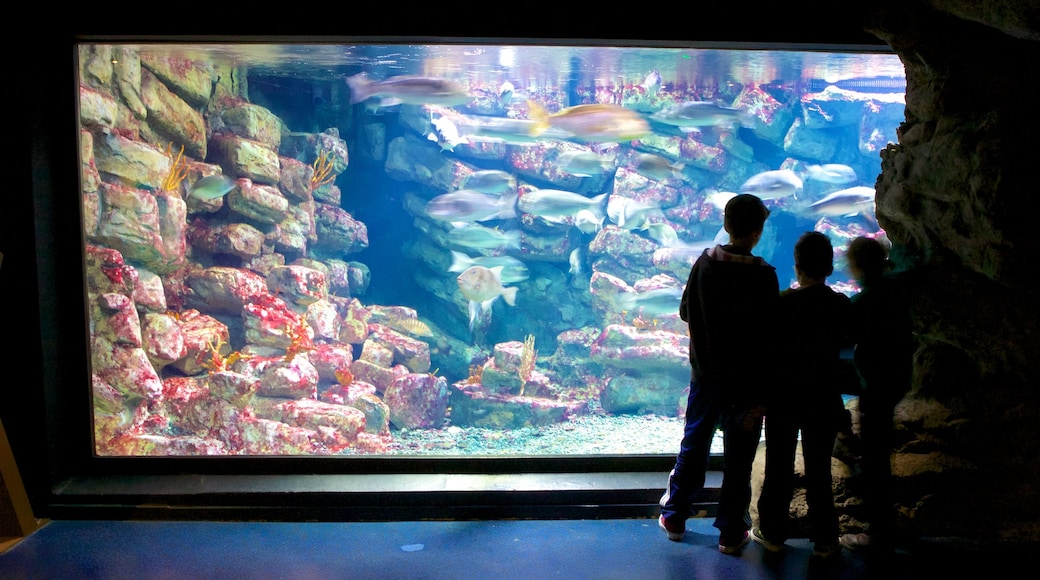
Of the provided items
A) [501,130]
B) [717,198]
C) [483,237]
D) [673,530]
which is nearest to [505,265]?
[483,237]

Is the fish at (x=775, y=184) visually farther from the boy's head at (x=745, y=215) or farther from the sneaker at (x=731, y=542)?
the sneaker at (x=731, y=542)

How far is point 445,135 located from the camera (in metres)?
8.11

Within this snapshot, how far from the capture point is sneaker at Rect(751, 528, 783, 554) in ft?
8.30

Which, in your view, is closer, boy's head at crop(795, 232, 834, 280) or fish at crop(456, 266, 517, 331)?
boy's head at crop(795, 232, 834, 280)

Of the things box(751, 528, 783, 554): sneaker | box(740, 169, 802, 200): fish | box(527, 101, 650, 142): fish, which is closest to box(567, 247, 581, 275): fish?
box(527, 101, 650, 142): fish

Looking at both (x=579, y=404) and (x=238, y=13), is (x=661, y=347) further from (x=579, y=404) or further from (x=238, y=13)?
(x=238, y=13)

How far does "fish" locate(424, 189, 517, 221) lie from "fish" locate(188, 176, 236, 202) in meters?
2.25

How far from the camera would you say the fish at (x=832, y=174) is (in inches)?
309

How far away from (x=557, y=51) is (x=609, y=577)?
4.35 metres

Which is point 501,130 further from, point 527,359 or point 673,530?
point 673,530

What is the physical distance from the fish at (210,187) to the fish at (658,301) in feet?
15.6

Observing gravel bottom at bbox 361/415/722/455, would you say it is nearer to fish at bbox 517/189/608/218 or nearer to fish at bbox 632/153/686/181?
fish at bbox 517/189/608/218

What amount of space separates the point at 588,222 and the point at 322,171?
351 cm

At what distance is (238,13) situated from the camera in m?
2.91
